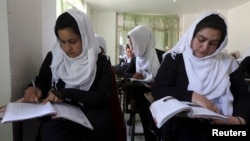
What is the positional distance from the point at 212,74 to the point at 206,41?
18 cm

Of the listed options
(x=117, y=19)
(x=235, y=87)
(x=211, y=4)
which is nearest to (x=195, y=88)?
(x=235, y=87)

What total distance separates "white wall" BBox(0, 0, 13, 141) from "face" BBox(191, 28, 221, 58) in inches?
37.5

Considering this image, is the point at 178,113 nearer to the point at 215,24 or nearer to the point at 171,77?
the point at 171,77

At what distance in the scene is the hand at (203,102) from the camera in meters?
1.12

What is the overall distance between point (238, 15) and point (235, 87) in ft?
20.3

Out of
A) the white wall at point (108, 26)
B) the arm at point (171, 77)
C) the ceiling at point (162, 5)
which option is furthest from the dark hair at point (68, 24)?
the white wall at point (108, 26)

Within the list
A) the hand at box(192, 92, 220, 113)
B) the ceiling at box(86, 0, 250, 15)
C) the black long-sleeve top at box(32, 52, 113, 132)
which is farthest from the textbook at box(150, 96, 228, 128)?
the ceiling at box(86, 0, 250, 15)

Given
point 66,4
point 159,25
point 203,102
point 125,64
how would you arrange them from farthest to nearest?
point 159,25 → point 66,4 → point 125,64 → point 203,102

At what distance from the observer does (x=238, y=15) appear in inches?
264

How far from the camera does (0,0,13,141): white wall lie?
1.14 meters

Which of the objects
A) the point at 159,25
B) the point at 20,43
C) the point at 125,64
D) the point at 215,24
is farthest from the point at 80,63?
the point at 159,25

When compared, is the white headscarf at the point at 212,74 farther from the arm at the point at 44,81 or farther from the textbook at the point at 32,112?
the arm at the point at 44,81

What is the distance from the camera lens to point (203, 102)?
114 centimetres

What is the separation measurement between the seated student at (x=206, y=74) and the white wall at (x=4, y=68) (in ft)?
2.44
